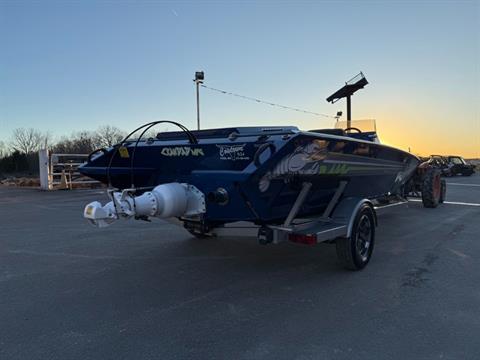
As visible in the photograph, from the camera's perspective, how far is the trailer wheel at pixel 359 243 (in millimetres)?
4906

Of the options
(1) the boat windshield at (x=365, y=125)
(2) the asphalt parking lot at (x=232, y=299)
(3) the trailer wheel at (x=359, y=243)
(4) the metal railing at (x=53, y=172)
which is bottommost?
(2) the asphalt parking lot at (x=232, y=299)

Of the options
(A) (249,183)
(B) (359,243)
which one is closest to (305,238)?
(A) (249,183)

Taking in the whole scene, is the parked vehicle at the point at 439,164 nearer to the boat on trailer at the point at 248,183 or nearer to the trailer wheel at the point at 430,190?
the trailer wheel at the point at 430,190

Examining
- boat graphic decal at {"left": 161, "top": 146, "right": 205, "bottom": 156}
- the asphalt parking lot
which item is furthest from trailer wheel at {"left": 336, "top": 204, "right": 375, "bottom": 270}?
boat graphic decal at {"left": 161, "top": 146, "right": 205, "bottom": 156}

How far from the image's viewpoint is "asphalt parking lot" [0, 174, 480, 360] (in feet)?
10.3

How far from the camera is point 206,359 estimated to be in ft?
9.63

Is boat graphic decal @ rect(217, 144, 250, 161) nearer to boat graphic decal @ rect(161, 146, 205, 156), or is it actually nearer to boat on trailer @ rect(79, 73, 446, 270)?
→ boat on trailer @ rect(79, 73, 446, 270)

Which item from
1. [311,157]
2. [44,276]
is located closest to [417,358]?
[311,157]

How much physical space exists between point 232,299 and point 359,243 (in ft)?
6.25

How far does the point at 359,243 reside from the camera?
5.21m

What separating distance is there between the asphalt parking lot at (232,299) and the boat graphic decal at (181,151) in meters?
1.38

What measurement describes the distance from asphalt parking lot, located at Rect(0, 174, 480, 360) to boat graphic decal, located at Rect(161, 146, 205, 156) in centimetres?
138

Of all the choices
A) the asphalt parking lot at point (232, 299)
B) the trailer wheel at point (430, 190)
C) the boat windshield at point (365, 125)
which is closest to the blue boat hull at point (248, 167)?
the asphalt parking lot at point (232, 299)

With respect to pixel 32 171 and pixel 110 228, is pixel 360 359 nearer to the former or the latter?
pixel 110 228
